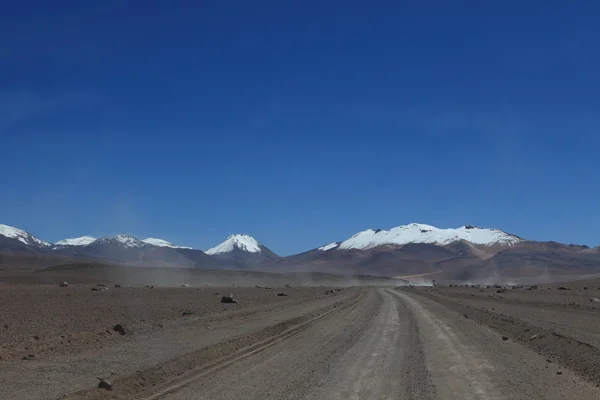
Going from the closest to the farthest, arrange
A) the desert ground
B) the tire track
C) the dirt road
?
the tire track
the dirt road
the desert ground

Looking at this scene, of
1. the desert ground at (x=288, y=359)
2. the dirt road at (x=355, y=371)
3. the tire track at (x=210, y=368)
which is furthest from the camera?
the desert ground at (x=288, y=359)

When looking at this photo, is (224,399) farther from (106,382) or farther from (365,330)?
(365,330)

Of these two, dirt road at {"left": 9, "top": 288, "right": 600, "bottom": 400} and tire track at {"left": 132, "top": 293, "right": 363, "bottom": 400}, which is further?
dirt road at {"left": 9, "top": 288, "right": 600, "bottom": 400}

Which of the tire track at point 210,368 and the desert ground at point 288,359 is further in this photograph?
the desert ground at point 288,359

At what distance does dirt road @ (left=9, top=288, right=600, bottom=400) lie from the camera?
12719 millimetres

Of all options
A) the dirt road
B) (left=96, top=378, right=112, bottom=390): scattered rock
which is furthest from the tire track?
(left=96, top=378, right=112, bottom=390): scattered rock

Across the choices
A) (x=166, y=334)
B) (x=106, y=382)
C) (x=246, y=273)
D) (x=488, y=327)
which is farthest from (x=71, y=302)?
(x=246, y=273)

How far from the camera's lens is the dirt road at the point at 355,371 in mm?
12719

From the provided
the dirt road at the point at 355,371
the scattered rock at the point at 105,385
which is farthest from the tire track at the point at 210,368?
the scattered rock at the point at 105,385

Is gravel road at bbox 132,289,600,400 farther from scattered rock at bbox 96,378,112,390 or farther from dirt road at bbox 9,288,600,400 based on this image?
scattered rock at bbox 96,378,112,390

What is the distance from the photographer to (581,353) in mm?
18312

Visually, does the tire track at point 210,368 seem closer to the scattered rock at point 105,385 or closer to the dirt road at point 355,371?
the dirt road at point 355,371

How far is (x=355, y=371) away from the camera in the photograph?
50.6 feet

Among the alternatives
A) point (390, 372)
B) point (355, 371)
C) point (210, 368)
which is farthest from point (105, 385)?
point (390, 372)
